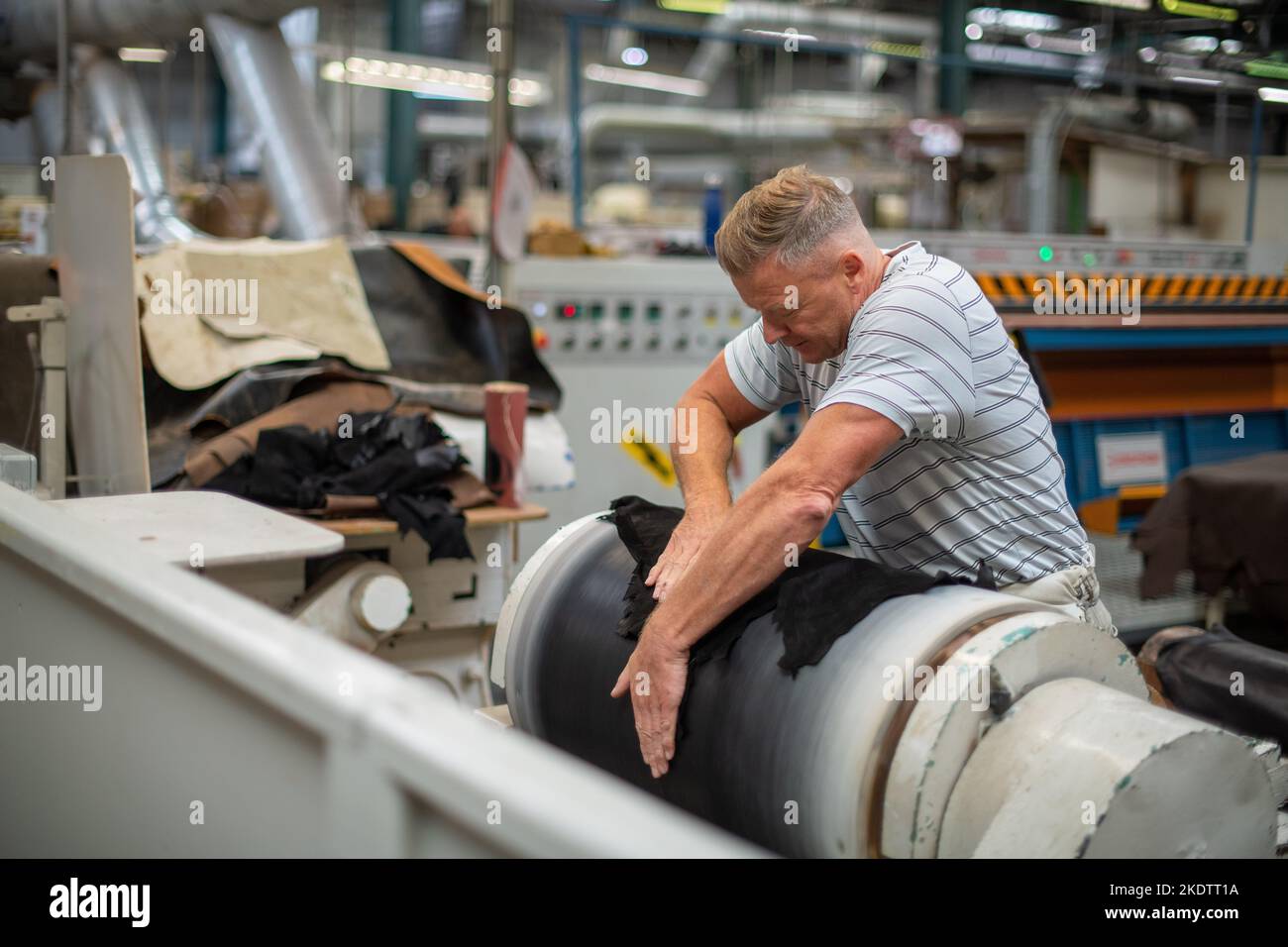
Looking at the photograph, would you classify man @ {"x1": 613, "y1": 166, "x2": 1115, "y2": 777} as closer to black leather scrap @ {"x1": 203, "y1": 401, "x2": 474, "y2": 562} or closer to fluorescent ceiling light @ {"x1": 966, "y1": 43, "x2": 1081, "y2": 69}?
black leather scrap @ {"x1": 203, "y1": 401, "x2": 474, "y2": 562}

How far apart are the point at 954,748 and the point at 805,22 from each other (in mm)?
11522

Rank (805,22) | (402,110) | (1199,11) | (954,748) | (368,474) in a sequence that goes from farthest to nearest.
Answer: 1. (805,22)
2. (402,110)
3. (1199,11)
4. (368,474)
5. (954,748)

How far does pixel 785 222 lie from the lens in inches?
69.2

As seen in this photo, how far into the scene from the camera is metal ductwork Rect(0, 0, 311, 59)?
4414 mm

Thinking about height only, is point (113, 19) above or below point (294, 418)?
above

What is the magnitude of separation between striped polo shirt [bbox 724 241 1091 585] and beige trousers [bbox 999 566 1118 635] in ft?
0.06

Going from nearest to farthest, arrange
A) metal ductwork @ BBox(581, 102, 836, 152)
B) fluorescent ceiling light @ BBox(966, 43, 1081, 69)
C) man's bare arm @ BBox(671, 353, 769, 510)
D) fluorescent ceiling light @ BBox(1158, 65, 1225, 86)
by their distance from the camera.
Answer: man's bare arm @ BBox(671, 353, 769, 510) < fluorescent ceiling light @ BBox(1158, 65, 1225, 86) < metal ductwork @ BBox(581, 102, 836, 152) < fluorescent ceiling light @ BBox(966, 43, 1081, 69)

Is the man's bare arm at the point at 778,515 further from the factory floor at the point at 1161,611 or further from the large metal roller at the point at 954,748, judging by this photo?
the factory floor at the point at 1161,611

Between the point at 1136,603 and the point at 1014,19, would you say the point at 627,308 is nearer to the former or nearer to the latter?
the point at 1136,603

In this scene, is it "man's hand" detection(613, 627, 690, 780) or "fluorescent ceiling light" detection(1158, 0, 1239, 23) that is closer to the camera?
"man's hand" detection(613, 627, 690, 780)

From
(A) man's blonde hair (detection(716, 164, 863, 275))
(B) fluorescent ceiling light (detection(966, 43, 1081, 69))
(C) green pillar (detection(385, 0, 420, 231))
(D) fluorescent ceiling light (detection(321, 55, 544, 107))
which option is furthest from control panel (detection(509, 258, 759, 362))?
(B) fluorescent ceiling light (detection(966, 43, 1081, 69))

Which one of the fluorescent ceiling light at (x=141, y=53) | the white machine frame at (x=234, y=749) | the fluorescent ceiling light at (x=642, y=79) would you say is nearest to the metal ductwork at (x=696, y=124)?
the fluorescent ceiling light at (x=642, y=79)

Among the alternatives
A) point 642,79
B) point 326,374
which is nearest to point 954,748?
point 326,374
